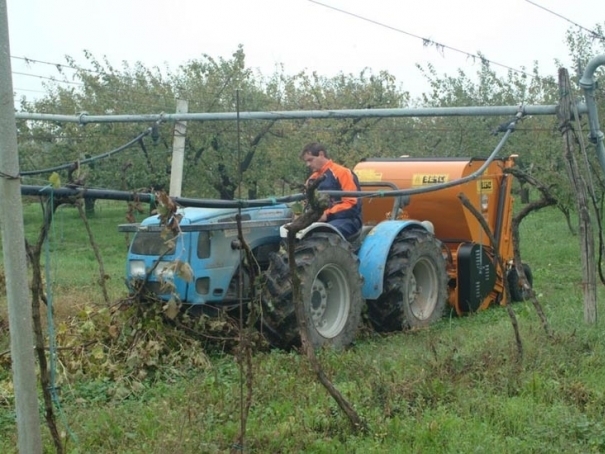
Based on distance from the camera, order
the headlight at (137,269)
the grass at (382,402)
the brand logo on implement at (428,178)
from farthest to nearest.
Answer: the brand logo on implement at (428,178)
the headlight at (137,269)
the grass at (382,402)

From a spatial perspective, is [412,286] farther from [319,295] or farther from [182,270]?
[182,270]

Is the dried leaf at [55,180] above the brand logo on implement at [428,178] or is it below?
above

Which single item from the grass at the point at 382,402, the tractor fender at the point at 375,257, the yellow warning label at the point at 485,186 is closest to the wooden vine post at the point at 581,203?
the grass at the point at 382,402

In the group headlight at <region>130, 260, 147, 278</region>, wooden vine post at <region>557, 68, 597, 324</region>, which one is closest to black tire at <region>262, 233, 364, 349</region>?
headlight at <region>130, 260, 147, 278</region>

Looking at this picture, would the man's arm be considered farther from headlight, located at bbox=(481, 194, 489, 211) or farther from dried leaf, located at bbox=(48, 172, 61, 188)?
dried leaf, located at bbox=(48, 172, 61, 188)

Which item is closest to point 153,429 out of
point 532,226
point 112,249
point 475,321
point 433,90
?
point 475,321

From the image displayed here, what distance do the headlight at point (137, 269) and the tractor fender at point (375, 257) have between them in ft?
7.61

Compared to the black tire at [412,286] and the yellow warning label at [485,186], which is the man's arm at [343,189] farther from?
the yellow warning label at [485,186]

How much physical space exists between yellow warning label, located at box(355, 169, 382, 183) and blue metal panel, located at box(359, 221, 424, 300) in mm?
1493

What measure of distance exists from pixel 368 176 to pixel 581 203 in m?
3.28

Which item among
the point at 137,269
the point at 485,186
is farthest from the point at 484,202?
the point at 137,269

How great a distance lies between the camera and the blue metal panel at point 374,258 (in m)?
9.40

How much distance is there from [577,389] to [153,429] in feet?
9.80

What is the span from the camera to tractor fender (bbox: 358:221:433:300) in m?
9.40
